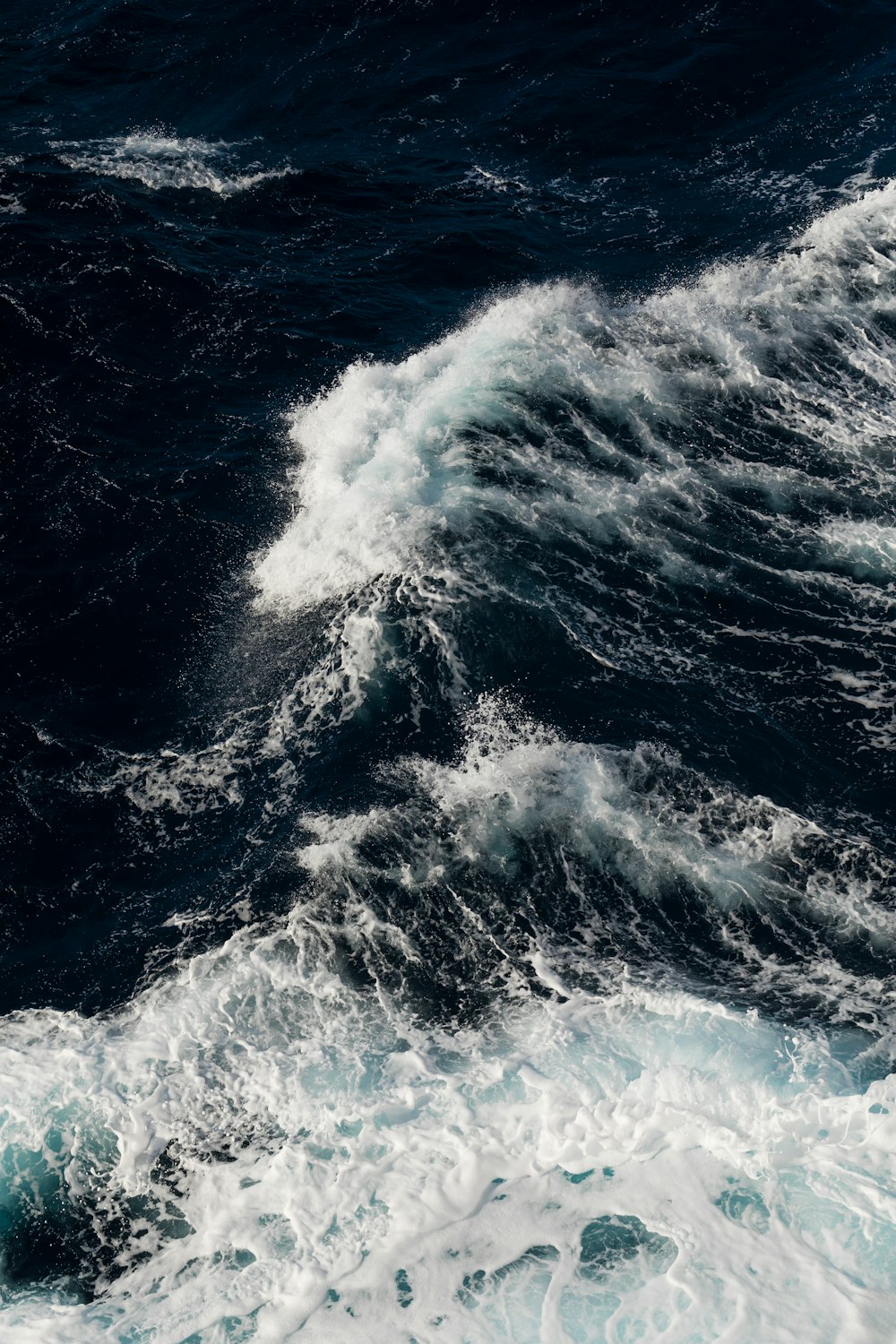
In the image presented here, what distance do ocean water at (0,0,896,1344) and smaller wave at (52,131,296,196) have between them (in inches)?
7.9

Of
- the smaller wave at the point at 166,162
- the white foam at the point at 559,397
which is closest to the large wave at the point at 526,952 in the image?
the white foam at the point at 559,397

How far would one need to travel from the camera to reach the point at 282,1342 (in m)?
14.1

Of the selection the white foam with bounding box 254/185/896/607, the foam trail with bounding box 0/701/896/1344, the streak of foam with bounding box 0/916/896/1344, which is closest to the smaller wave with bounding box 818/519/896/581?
the white foam with bounding box 254/185/896/607

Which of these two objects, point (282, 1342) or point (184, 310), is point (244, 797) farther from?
point (184, 310)

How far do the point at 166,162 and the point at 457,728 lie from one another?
85.0 ft

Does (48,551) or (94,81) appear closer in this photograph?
(48,551)

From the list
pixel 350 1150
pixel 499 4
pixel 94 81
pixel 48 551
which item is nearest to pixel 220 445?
pixel 48 551

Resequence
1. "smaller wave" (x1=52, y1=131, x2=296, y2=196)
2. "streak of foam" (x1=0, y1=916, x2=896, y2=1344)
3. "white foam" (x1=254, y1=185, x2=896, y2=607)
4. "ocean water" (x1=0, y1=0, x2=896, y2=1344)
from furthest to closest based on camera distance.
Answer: "smaller wave" (x1=52, y1=131, x2=296, y2=196) → "white foam" (x1=254, y1=185, x2=896, y2=607) → "ocean water" (x1=0, y1=0, x2=896, y2=1344) → "streak of foam" (x1=0, y1=916, x2=896, y2=1344)

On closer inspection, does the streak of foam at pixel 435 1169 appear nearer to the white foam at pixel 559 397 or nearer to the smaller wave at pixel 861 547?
the white foam at pixel 559 397

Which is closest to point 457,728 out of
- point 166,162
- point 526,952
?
point 526,952

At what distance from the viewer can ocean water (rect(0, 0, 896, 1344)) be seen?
49.3ft

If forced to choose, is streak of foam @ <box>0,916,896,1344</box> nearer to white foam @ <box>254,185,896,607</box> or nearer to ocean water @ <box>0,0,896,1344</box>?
ocean water @ <box>0,0,896,1344</box>

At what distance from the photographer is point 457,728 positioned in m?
20.7

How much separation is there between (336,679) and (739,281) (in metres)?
17.1
